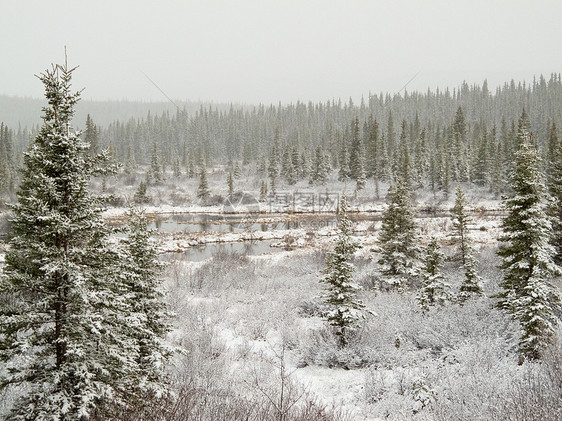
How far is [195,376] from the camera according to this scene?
7512 mm

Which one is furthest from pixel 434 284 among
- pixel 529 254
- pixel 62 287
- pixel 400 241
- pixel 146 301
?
pixel 62 287

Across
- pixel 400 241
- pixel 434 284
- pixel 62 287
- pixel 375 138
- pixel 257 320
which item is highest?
pixel 375 138

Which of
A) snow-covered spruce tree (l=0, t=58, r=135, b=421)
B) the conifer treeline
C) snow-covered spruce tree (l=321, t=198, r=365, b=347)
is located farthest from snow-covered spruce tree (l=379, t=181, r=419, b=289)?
the conifer treeline

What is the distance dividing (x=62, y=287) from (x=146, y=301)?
2.17 metres

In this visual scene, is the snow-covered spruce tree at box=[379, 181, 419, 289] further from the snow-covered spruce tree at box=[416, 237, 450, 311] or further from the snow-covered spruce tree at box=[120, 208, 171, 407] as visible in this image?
the snow-covered spruce tree at box=[120, 208, 171, 407]

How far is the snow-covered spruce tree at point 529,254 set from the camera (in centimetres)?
834

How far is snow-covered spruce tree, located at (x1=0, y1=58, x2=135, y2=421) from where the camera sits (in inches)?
178

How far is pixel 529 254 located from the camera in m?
9.52

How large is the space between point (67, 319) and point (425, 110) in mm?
156403

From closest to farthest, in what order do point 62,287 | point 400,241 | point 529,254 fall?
point 62,287, point 529,254, point 400,241

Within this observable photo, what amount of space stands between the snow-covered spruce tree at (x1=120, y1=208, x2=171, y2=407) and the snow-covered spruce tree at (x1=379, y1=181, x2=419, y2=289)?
11.1m

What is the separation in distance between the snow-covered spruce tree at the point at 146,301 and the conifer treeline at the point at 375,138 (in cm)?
5467

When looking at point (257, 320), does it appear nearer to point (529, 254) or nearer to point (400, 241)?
point (400, 241)

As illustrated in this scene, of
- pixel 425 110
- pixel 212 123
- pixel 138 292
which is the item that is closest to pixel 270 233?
pixel 138 292
